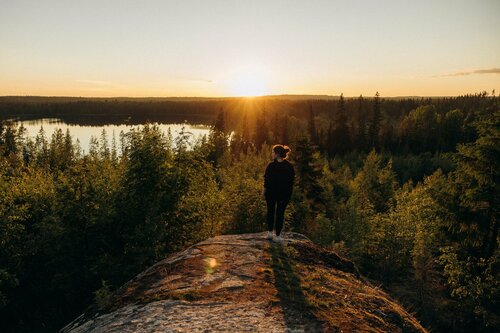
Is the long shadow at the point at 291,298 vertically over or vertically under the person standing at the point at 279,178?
under

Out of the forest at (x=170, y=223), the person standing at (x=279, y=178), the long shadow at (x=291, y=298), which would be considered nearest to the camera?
the long shadow at (x=291, y=298)

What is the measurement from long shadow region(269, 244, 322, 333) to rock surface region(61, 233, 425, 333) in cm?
2

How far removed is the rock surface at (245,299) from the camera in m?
6.16

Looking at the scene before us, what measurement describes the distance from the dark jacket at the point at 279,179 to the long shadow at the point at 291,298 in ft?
5.39

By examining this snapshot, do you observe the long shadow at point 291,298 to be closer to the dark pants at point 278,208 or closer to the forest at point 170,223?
the dark pants at point 278,208

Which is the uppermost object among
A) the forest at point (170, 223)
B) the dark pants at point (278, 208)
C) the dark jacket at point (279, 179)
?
the dark jacket at point (279, 179)

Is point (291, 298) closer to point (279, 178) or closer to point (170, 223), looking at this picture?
point (279, 178)

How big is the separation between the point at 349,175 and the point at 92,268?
2168 inches

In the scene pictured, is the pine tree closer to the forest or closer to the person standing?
the forest

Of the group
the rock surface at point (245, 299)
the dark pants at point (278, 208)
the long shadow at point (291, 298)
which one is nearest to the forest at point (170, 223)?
the rock surface at point (245, 299)

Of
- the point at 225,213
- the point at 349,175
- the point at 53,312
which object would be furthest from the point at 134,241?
the point at 349,175

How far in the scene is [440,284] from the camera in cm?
2945

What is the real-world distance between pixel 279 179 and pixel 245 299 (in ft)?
12.7

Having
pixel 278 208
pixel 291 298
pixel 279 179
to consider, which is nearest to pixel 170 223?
pixel 278 208
